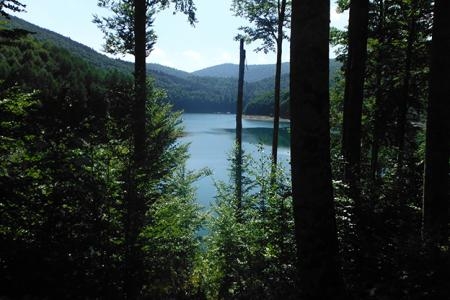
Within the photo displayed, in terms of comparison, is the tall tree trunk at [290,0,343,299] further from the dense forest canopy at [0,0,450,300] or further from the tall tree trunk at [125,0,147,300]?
the tall tree trunk at [125,0,147,300]

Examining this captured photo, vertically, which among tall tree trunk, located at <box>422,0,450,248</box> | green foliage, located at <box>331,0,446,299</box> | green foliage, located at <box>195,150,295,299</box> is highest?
tall tree trunk, located at <box>422,0,450,248</box>

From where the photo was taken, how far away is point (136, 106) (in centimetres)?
814

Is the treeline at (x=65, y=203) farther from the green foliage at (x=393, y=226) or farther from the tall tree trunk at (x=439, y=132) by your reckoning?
the tall tree trunk at (x=439, y=132)

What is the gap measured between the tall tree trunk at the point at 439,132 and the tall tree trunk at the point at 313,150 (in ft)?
7.03

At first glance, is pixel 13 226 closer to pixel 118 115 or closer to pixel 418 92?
pixel 118 115

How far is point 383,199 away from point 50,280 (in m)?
4.85

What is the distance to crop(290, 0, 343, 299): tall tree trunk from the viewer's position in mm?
3916

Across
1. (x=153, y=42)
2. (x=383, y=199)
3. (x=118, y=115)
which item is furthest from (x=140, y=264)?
(x=153, y=42)

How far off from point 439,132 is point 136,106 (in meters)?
5.17

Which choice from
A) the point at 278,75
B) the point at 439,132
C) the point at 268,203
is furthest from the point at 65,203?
the point at 278,75

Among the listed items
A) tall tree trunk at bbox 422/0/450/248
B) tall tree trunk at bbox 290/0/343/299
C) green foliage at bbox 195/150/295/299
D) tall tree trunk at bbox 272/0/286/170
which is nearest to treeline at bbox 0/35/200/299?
green foliage at bbox 195/150/295/299

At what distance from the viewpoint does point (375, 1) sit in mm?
18797

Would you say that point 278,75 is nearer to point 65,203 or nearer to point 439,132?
point 439,132

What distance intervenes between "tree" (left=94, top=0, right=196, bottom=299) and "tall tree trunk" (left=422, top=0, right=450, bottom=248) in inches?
165
